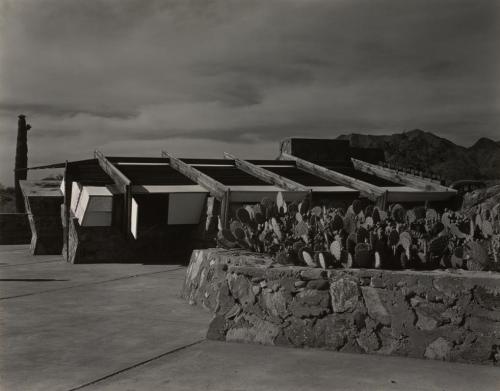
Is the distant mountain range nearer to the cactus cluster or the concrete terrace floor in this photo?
the cactus cluster

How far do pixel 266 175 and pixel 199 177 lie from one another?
6.18ft

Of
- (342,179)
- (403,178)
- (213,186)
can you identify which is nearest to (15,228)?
(213,186)

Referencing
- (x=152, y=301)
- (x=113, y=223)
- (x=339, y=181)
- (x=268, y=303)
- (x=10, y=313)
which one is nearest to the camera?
(x=268, y=303)

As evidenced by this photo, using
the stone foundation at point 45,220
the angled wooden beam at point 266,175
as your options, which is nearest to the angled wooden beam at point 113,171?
the stone foundation at point 45,220

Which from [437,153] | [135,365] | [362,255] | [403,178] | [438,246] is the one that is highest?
[437,153]

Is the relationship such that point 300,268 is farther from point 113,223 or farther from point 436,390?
point 113,223

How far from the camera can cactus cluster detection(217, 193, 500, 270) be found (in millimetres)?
5766

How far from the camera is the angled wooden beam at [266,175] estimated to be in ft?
45.4

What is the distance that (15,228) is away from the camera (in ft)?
64.2

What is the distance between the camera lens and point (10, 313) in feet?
23.5

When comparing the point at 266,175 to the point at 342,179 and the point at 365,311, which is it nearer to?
the point at 342,179

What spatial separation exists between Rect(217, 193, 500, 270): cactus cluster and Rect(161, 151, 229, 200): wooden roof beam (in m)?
5.02

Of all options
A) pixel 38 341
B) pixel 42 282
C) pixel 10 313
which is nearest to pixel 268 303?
pixel 38 341

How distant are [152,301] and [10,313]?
1875 millimetres
